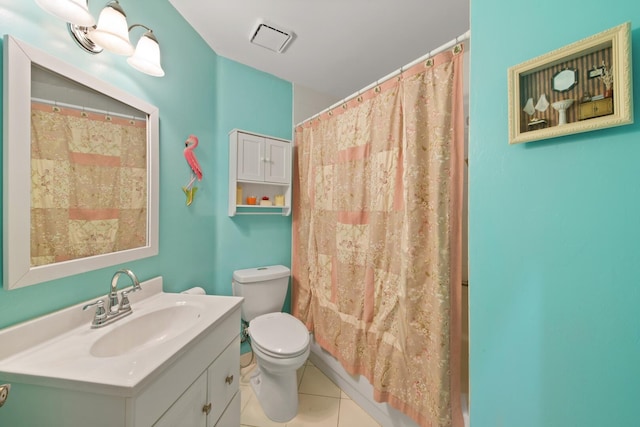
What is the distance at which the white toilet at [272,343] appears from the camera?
1245 mm

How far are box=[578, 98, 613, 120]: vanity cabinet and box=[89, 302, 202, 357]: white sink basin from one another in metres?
1.43

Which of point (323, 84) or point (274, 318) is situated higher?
point (323, 84)

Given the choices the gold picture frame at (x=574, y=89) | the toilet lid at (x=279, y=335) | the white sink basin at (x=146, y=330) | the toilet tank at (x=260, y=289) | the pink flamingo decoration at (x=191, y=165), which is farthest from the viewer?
the toilet tank at (x=260, y=289)

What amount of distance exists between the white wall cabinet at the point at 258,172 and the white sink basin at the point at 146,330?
0.76m

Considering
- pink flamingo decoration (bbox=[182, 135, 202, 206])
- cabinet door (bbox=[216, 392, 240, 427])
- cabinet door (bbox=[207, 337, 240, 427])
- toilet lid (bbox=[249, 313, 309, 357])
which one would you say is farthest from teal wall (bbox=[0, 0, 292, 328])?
cabinet door (bbox=[216, 392, 240, 427])

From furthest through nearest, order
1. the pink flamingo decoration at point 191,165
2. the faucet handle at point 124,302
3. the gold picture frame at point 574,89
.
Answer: the pink flamingo decoration at point 191,165, the faucet handle at point 124,302, the gold picture frame at point 574,89

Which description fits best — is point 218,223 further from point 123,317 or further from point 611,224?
point 611,224

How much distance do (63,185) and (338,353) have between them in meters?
1.67

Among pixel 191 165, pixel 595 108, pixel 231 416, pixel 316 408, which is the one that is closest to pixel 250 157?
pixel 191 165

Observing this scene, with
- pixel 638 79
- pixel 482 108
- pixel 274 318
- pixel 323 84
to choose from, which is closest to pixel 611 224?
pixel 638 79

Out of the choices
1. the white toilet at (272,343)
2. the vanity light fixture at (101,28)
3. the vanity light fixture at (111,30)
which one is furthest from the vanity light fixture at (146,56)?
the white toilet at (272,343)

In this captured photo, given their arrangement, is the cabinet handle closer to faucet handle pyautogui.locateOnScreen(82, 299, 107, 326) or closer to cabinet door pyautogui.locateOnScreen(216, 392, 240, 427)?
cabinet door pyautogui.locateOnScreen(216, 392, 240, 427)

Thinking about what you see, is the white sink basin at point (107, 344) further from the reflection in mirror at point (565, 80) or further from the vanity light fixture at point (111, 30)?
the reflection in mirror at point (565, 80)

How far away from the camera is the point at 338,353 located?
1.48 m
